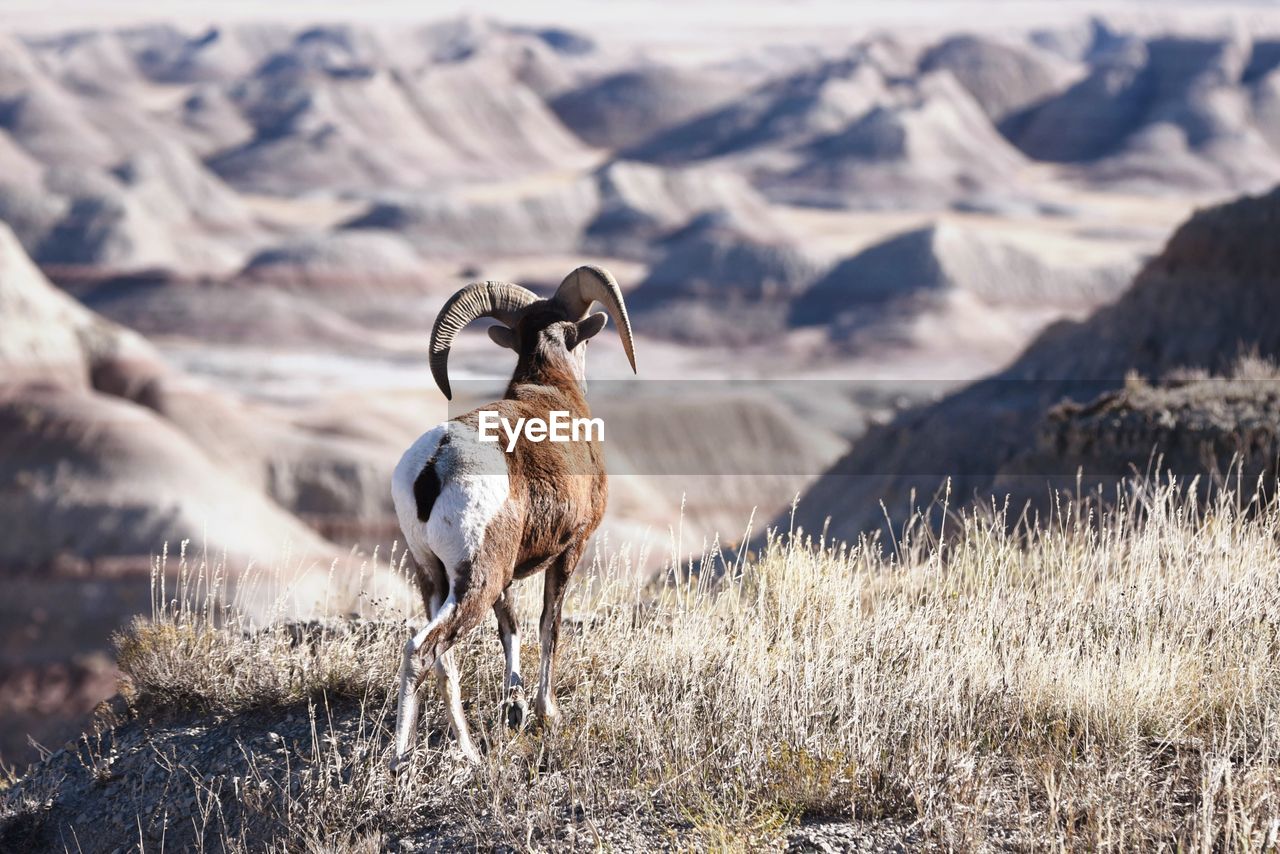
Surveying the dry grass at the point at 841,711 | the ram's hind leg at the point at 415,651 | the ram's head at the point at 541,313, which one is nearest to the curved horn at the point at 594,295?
the ram's head at the point at 541,313

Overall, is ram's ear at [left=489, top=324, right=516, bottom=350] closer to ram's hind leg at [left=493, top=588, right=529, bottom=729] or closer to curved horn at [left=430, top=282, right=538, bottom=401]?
curved horn at [left=430, top=282, right=538, bottom=401]

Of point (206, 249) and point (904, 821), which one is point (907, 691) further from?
Result: point (206, 249)

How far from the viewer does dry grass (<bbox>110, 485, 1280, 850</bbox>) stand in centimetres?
650

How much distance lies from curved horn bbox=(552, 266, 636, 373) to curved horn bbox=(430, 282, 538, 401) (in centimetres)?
20

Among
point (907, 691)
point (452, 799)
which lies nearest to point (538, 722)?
point (452, 799)

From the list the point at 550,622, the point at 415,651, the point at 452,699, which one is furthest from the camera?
the point at 550,622

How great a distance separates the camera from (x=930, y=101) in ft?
546

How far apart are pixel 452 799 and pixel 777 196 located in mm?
150535

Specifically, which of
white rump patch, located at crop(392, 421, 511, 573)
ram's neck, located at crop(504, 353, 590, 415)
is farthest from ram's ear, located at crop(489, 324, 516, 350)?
white rump patch, located at crop(392, 421, 511, 573)

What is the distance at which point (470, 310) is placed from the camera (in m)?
7.65

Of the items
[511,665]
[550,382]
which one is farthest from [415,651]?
[550,382]

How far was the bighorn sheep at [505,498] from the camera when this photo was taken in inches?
254

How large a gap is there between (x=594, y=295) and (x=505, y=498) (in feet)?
4.90

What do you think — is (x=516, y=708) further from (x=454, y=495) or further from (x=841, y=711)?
(x=841, y=711)
